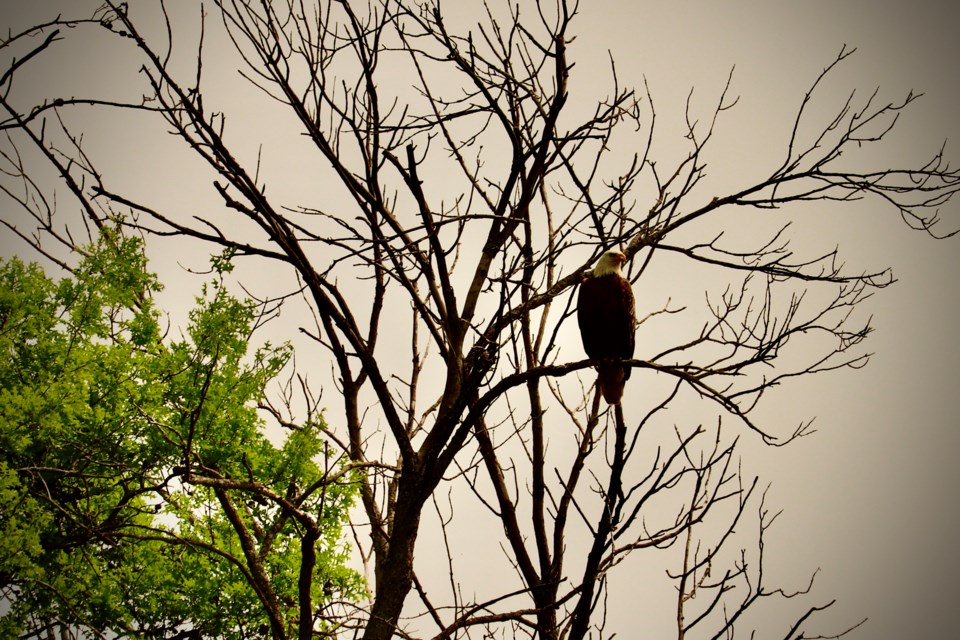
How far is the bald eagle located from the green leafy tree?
1833mm

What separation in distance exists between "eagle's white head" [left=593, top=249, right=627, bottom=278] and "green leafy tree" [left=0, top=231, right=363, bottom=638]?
2107mm

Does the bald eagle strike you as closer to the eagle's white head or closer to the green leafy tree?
the eagle's white head

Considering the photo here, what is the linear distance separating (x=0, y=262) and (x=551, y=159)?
3599mm

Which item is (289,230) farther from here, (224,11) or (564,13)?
(564,13)

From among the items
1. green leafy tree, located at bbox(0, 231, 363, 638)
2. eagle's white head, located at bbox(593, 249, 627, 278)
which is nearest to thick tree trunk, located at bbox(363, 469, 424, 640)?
green leafy tree, located at bbox(0, 231, 363, 638)

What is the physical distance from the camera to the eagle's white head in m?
4.55

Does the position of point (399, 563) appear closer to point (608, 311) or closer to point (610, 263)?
point (608, 311)

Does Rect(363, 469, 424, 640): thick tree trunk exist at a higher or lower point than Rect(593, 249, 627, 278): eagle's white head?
lower

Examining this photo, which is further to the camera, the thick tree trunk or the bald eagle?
the bald eagle

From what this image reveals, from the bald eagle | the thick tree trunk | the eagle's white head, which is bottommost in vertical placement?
the thick tree trunk

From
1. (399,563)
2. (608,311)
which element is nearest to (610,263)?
→ (608,311)

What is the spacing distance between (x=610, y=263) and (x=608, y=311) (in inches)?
12.6

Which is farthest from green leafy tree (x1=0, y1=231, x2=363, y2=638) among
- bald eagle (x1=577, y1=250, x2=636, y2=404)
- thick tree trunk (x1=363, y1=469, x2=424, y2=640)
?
bald eagle (x1=577, y1=250, x2=636, y2=404)

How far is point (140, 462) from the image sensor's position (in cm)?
449
